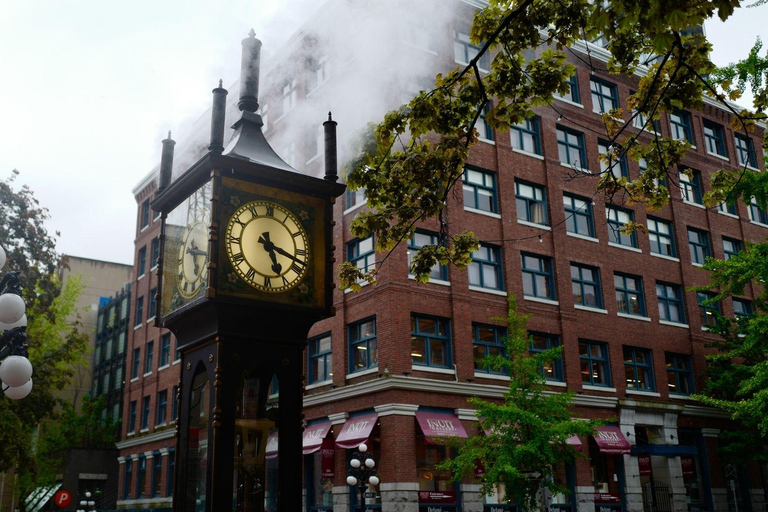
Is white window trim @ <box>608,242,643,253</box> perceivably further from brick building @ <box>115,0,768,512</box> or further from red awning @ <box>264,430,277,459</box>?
red awning @ <box>264,430,277,459</box>

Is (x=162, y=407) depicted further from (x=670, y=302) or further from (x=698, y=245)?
(x=698, y=245)

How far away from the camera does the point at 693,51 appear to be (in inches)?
303

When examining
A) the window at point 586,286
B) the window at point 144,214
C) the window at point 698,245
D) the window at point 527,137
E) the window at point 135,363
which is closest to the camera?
the window at point 586,286

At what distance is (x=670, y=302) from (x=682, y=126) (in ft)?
28.9

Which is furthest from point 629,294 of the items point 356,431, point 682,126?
point 356,431

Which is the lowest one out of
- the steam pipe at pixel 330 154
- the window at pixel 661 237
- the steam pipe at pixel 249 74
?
the steam pipe at pixel 330 154

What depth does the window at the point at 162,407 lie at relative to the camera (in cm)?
3919

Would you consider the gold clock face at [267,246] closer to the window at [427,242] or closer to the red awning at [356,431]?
the red awning at [356,431]

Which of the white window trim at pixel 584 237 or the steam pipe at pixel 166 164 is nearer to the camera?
the steam pipe at pixel 166 164

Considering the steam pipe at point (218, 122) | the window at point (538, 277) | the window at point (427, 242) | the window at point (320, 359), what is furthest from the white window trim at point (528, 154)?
the steam pipe at point (218, 122)

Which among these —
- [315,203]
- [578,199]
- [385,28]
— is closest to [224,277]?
[315,203]

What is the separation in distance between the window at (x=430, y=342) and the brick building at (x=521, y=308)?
0.15 feet

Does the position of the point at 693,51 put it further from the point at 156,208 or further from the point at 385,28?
the point at 385,28

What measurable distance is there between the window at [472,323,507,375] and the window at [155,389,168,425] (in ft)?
62.1
